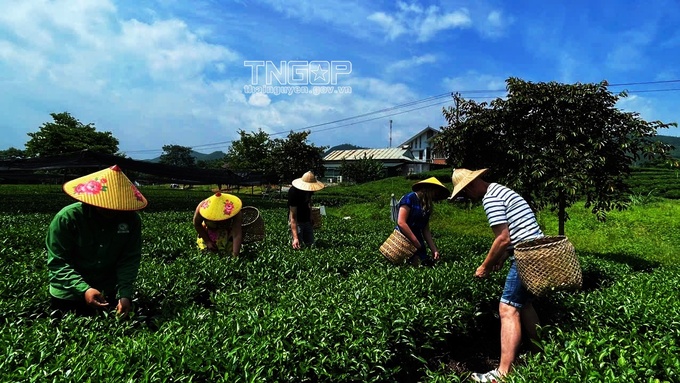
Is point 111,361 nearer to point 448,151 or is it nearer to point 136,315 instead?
point 136,315

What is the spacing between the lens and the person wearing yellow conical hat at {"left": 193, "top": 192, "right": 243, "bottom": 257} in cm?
482

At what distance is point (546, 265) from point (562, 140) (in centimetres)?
444

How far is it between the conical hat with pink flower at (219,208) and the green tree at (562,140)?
4750mm

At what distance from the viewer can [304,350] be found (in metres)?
2.61

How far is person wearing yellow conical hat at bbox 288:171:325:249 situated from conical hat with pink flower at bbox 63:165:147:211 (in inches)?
117

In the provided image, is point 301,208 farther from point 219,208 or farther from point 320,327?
point 320,327

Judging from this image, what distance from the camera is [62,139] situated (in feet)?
125

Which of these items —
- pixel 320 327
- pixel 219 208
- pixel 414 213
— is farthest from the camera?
pixel 414 213

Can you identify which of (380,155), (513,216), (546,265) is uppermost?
(380,155)

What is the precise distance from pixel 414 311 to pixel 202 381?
5.84 feet

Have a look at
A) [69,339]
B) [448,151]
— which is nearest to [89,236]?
[69,339]

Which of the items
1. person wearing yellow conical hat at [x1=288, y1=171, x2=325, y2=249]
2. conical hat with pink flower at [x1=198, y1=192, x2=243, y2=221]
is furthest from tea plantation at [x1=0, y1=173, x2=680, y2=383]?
conical hat with pink flower at [x1=198, y1=192, x2=243, y2=221]

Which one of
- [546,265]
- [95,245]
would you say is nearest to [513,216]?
[546,265]

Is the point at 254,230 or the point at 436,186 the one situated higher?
the point at 436,186
